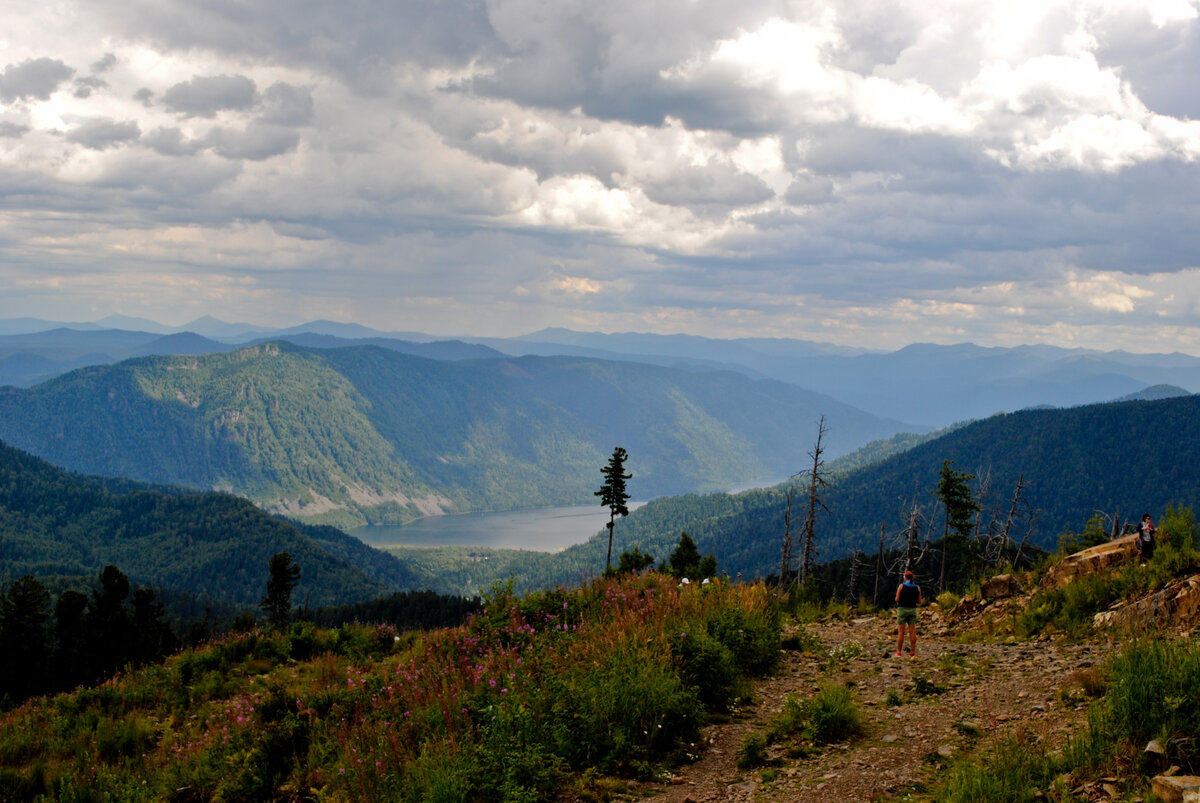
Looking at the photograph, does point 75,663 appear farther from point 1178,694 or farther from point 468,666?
point 1178,694

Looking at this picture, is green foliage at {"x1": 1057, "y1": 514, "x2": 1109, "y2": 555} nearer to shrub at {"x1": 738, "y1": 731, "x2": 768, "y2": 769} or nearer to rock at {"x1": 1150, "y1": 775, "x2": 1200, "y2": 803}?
shrub at {"x1": 738, "y1": 731, "x2": 768, "y2": 769}

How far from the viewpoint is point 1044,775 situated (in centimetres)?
685

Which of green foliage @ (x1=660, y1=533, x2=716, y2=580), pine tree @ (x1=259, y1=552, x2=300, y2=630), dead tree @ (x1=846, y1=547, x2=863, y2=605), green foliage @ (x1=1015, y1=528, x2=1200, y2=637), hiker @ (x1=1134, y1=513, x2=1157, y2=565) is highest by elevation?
hiker @ (x1=1134, y1=513, x2=1157, y2=565)

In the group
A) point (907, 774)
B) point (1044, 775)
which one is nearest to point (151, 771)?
point (907, 774)

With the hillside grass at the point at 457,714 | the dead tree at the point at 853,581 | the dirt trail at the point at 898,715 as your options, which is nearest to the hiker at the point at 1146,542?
the dirt trail at the point at 898,715

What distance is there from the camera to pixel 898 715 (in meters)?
9.82

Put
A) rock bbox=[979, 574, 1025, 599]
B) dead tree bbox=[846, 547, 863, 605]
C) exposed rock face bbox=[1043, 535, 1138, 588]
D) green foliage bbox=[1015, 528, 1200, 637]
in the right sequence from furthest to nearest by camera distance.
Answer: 1. dead tree bbox=[846, 547, 863, 605]
2. rock bbox=[979, 574, 1025, 599]
3. exposed rock face bbox=[1043, 535, 1138, 588]
4. green foliage bbox=[1015, 528, 1200, 637]

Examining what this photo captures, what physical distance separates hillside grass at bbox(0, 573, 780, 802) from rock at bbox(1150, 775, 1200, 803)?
4699mm

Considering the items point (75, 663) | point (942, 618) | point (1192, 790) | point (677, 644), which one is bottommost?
point (75, 663)

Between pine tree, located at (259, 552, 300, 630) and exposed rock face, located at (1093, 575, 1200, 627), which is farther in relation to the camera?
pine tree, located at (259, 552, 300, 630)

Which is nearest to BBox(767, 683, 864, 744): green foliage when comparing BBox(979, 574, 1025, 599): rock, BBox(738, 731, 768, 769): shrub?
BBox(738, 731, 768, 769): shrub

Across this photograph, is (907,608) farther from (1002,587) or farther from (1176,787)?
(1176,787)

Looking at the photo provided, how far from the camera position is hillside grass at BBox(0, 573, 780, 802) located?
27.6 feet

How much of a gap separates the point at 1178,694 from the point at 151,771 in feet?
42.9
